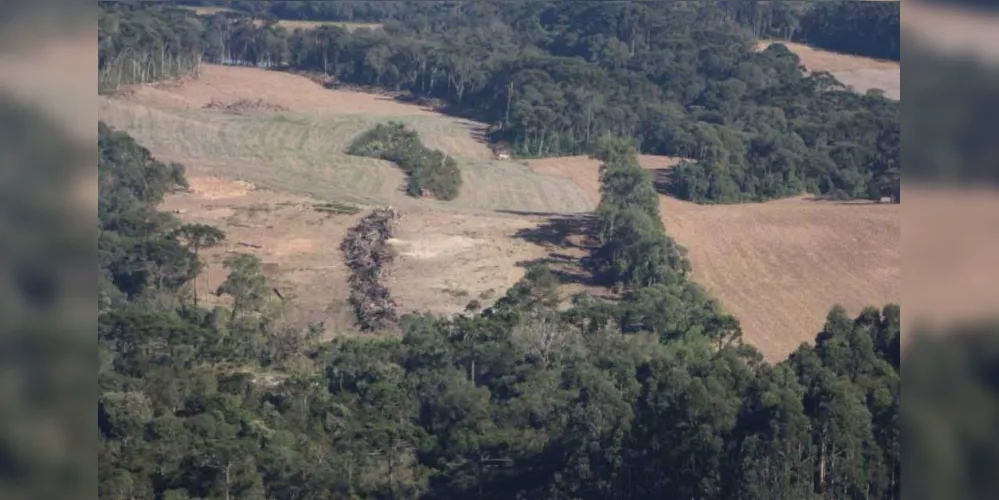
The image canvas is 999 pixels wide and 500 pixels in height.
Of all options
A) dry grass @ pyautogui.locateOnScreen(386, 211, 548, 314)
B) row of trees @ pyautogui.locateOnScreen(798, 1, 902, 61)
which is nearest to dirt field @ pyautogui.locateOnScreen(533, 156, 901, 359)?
dry grass @ pyautogui.locateOnScreen(386, 211, 548, 314)

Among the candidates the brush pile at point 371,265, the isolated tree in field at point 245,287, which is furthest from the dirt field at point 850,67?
the isolated tree in field at point 245,287

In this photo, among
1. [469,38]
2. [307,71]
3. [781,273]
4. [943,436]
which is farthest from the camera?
[469,38]

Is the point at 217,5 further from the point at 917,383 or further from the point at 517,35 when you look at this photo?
the point at 917,383

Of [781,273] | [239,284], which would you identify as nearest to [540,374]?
[239,284]

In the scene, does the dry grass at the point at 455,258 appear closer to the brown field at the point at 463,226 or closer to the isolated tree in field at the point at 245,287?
the brown field at the point at 463,226

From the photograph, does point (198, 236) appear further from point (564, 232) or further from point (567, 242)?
point (564, 232)

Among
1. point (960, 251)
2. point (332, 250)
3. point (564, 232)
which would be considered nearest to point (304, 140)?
point (564, 232)

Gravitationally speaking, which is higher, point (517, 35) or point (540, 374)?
point (517, 35)
